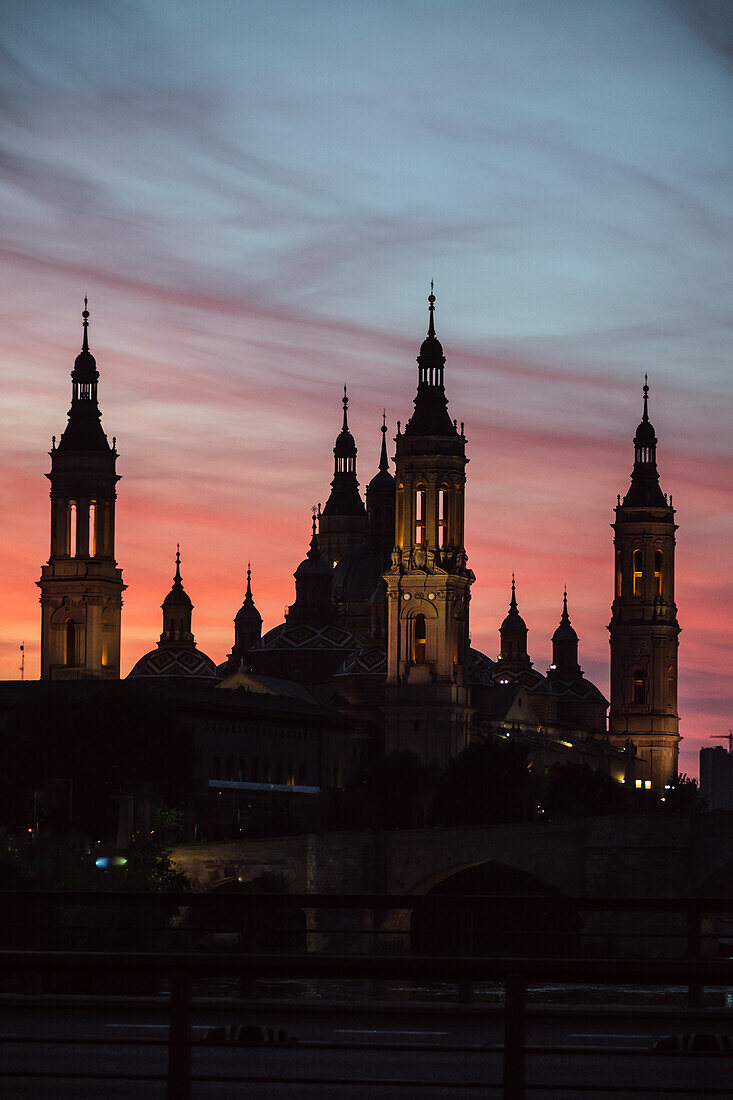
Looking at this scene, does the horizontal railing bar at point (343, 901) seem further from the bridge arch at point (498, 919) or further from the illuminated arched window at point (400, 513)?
the illuminated arched window at point (400, 513)

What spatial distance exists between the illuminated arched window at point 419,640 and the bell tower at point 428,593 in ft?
0.24

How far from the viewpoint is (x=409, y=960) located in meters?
11.8

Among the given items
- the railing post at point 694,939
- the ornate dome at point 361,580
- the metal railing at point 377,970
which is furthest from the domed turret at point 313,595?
the metal railing at point 377,970

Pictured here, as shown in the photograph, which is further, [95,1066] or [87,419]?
[87,419]

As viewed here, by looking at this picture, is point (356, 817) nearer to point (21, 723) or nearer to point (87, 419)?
point (21, 723)

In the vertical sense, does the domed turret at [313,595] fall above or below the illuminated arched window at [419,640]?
above

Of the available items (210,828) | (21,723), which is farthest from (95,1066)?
(210,828)

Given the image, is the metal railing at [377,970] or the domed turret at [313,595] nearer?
the metal railing at [377,970]

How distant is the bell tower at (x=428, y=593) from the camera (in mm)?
164500

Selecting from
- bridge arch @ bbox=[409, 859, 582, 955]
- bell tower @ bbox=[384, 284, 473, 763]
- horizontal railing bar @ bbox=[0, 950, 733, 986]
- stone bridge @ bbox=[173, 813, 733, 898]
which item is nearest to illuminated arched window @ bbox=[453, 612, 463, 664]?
bell tower @ bbox=[384, 284, 473, 763]

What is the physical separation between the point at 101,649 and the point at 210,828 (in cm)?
3116

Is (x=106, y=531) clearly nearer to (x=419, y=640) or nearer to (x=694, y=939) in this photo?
(x=419, y=640)

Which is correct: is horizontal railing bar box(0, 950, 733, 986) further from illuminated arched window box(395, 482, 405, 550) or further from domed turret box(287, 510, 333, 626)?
domed turret box(287, 510, 333, 626)

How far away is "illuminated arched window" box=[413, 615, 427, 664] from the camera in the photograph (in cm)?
16588
